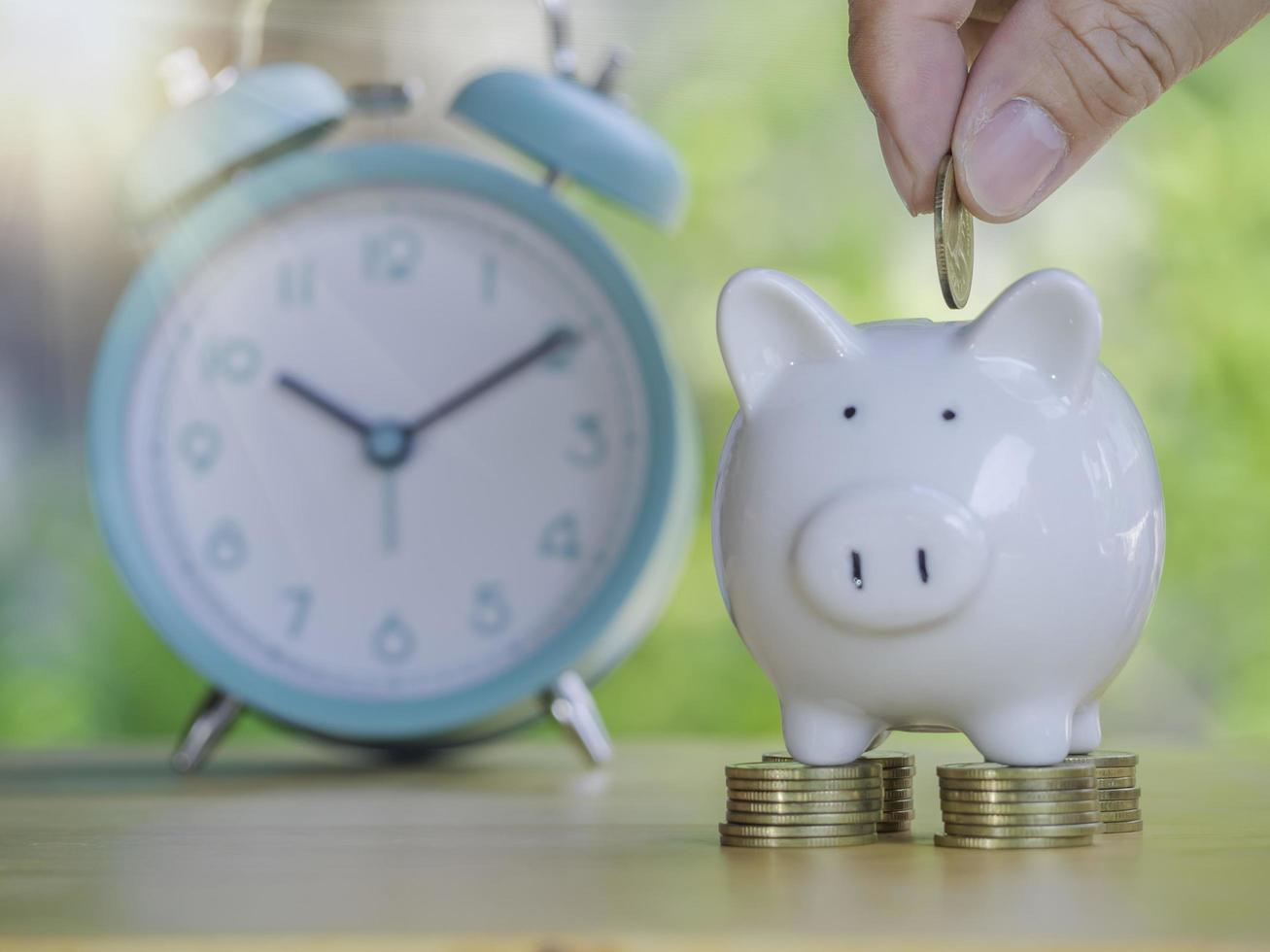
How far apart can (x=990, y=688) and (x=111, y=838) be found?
1.13 ft

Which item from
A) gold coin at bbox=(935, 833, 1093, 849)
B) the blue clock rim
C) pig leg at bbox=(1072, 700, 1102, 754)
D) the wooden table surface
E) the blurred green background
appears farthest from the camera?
the blurred green background

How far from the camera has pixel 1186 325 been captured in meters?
2.88

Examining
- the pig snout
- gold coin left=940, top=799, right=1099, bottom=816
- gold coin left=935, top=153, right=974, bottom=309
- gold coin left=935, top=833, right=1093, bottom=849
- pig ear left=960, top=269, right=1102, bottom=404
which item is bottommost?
gold coin left=935, top=833, right=1093, bottom=849

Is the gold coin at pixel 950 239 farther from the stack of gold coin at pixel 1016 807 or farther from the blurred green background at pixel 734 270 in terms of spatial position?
the blurred green background at pixel 734 270

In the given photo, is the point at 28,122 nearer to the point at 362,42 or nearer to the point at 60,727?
the point at 362,42

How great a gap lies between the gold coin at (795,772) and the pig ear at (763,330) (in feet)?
0.44

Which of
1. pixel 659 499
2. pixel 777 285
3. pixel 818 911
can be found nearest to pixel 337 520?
pixel 659 499

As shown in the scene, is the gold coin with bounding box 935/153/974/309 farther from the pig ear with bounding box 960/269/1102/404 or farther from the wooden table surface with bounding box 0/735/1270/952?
A: the wooden table surface with bounding box 0/735/1270/952

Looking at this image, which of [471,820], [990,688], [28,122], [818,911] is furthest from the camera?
[28,122]

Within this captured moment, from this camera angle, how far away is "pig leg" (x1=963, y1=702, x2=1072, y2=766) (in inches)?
22.0

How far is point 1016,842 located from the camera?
20.7 inches

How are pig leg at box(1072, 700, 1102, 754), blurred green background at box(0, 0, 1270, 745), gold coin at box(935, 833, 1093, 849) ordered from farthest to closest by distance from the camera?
blurred green background at box(0, 0, 1270, 745) < pig leg at box(1072, 700, 1102, 754) < gold coin at box(935, 833, 1093, 849)

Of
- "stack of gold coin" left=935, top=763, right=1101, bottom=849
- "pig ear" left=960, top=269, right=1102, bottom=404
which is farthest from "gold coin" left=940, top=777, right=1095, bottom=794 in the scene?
"pig ear" left=960, top=269, right=1102, bottom=404

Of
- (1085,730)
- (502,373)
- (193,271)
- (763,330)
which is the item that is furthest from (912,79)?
(193,271)
